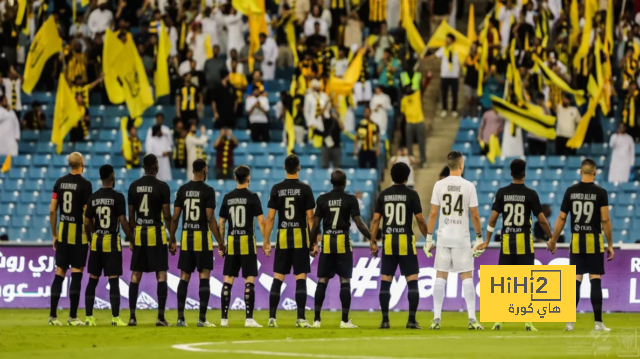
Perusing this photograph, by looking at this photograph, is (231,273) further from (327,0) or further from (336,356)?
(327,0)

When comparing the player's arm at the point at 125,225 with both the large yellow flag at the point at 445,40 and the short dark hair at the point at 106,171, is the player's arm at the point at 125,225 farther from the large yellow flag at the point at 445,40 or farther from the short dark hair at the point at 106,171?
the large yellow flag at the point at 445,40

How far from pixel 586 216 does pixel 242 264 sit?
4604mm

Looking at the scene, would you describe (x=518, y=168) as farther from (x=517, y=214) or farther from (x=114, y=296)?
(x=114, y=296)

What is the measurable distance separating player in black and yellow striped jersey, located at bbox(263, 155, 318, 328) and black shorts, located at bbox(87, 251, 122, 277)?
6.78 feet

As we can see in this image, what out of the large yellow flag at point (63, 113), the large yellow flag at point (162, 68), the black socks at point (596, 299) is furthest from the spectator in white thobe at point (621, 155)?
the large yellow flag at point (63, 113)

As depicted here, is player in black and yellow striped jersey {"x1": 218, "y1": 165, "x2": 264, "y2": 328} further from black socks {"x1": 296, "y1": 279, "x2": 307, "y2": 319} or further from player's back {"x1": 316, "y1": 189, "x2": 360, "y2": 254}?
player's back {"x1": 316, "y1": 189, "x2": 360, "y2": 254}

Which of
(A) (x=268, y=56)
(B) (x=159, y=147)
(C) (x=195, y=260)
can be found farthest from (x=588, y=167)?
(A) (x=268, y=56)

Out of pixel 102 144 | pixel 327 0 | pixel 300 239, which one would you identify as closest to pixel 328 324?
pixel 300 239

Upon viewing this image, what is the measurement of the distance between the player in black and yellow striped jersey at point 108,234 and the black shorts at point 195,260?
0.79m

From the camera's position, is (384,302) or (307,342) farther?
(384,302)

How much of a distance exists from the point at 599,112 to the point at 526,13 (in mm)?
2962

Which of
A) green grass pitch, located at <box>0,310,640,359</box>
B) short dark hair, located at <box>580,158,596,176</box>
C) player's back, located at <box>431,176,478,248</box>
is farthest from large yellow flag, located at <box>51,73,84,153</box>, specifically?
short dark hair, located at <box>580,158,596,176</box>

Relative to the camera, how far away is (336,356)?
1097 cm

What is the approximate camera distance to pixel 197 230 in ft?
51.5
